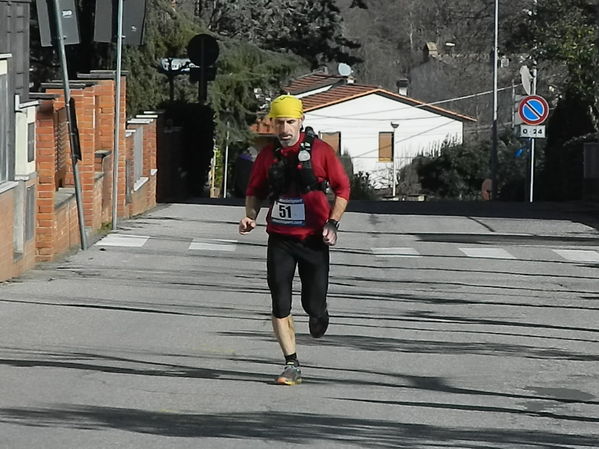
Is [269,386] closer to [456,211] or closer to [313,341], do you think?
[313,341]

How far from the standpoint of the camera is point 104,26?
2084cm

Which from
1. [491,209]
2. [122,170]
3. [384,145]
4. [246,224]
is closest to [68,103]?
[122,170]

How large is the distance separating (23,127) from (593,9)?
25127mm

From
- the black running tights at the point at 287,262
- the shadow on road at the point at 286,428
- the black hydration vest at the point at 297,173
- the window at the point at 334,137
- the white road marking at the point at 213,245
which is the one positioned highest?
the window at the point at 334,137

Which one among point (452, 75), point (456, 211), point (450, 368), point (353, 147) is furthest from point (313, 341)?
point (452, 75)

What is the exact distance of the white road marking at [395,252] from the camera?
18188 millimetres

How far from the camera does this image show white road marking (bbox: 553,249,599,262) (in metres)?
17.6

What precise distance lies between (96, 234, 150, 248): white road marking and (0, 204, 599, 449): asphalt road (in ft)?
0.29

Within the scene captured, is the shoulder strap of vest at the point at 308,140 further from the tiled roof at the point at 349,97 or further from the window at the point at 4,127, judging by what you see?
the tiled roof at the point at 349,97

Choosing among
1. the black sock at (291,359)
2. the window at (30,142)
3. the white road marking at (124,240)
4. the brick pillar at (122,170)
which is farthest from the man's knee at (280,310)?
the brick pillar at (122,170)

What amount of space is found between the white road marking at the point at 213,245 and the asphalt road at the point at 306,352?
0.14 metres

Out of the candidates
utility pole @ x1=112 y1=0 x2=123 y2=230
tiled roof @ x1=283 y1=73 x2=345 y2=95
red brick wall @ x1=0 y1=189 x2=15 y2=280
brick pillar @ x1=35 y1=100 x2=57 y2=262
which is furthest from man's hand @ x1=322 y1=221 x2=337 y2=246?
tiled roof @ x1=283 y1=73 x2=345 y2=95

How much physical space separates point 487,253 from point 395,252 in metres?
1.16

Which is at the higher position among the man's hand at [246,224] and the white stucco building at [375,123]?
the white stucco building at [375,123]
